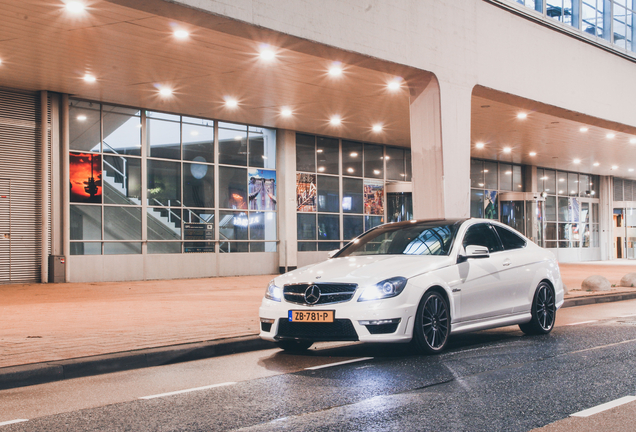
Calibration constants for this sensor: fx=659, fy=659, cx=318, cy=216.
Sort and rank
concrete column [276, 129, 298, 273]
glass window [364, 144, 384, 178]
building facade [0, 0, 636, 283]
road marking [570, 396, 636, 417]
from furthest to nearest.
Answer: glass window [364, 144, 384, 178], concrete column [276, 129, 298, 273], building facade [0, 0, 636, 283], road marking [570, 396, 636, 417]

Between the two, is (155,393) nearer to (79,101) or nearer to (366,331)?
(366,331)

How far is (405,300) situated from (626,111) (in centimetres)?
1698

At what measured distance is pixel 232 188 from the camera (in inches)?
934

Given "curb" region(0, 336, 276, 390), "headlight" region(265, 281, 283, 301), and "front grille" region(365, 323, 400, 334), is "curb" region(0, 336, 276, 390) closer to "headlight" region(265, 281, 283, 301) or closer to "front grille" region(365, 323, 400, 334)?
"headlight" region(265, 281, 283, 301)

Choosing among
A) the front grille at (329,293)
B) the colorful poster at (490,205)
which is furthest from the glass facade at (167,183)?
the colorful poster at (490,205)

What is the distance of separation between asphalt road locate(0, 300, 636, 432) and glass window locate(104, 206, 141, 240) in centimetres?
1318

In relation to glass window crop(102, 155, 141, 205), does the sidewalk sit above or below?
below

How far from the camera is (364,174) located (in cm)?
2819

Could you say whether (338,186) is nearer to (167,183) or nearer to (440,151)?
(167,183)

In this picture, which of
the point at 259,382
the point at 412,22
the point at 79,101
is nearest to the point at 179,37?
the point at 412,22

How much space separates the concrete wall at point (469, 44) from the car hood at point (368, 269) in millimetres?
5033

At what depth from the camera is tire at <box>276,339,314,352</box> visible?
7.93 metres

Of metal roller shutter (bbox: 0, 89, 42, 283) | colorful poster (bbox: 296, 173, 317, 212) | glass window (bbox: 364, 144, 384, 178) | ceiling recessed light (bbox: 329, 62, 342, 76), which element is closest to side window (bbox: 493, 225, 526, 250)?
ceiling recessed light (bbox: 329, 62, 342, 76)

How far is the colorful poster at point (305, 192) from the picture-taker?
25.6 meters
